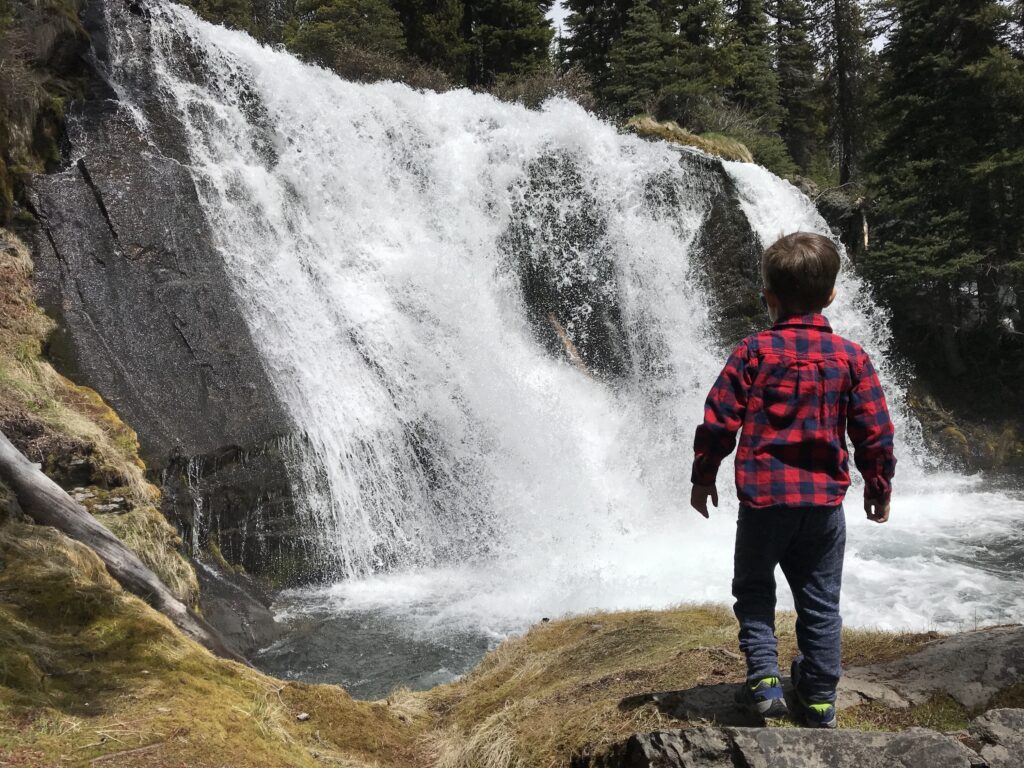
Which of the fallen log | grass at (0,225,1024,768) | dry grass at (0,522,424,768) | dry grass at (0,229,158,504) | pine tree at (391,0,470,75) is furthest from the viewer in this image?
pine tree at (391,0,470,75)

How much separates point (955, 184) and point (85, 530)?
1757 cm

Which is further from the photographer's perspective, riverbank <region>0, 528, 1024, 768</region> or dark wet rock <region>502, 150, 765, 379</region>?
dark wet rock <region>502, 150, 765, 379</region>

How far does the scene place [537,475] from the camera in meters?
9.56

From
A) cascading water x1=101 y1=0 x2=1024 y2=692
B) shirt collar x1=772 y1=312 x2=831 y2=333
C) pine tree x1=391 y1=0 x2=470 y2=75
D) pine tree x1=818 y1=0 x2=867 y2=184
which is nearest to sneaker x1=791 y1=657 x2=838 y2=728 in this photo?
shirt collar x1=772 y1=312 x2=831 y2=333

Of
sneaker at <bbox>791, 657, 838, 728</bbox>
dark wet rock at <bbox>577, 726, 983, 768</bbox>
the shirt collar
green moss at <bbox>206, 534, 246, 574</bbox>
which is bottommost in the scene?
green moss at <bbox>206, 534, 246, 574</bbox>

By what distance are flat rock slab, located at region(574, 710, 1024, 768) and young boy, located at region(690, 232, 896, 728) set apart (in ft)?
1.21

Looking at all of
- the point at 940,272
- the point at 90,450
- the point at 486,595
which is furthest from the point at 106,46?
the point at 940,272

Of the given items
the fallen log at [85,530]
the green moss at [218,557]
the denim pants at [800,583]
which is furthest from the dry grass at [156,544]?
the denim pants at [800,583]

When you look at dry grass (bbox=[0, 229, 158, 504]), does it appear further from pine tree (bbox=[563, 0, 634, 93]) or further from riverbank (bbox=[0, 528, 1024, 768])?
pine tree (bbox=[563, 0, 634, 93])

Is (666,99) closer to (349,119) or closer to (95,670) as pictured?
(349,119)

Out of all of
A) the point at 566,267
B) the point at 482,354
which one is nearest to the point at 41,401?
the point at 482,354

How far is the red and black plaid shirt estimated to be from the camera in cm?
263

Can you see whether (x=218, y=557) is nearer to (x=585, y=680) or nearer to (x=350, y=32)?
(x=585, y=680)

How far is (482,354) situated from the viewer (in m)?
10.8
